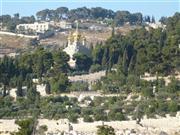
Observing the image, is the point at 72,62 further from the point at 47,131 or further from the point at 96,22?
the point at 96,22

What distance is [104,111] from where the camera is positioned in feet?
121

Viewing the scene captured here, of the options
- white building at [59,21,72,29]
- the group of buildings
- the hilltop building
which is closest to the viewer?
the hilltop building

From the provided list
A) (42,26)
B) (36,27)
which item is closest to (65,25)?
(42,26)

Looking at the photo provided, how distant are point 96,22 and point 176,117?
63.9 metres

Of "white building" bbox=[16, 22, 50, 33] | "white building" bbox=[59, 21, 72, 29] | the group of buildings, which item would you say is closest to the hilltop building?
the group of buildings

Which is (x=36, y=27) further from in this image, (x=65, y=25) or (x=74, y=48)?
(x=74, y=48)

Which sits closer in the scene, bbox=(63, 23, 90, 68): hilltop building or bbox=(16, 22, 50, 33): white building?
bbox=(63, 23, 90, 68): hilltop building

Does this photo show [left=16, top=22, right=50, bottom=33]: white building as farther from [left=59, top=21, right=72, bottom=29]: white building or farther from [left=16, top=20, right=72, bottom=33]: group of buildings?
[left=59, top=21, right=72, bottom=29]: white building

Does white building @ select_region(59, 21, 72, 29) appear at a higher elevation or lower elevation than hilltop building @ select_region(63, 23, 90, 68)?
lower

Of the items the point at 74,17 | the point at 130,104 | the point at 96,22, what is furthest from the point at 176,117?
the point at 74,17

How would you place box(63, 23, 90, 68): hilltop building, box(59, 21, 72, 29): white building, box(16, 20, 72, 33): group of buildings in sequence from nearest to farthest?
box(63, 23, 90, 68): hilltop building → box(16, 20, 72, 33): group of buildings → box(59, 21, 72, 29): white building

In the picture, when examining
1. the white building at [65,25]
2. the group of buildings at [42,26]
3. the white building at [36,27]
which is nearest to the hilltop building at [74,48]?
the group of buildings at [42,26]

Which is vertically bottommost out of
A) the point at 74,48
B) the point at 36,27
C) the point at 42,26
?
the point at 36,27

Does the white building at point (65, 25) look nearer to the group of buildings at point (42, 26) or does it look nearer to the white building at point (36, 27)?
the group of buildings at point (42, 26)
